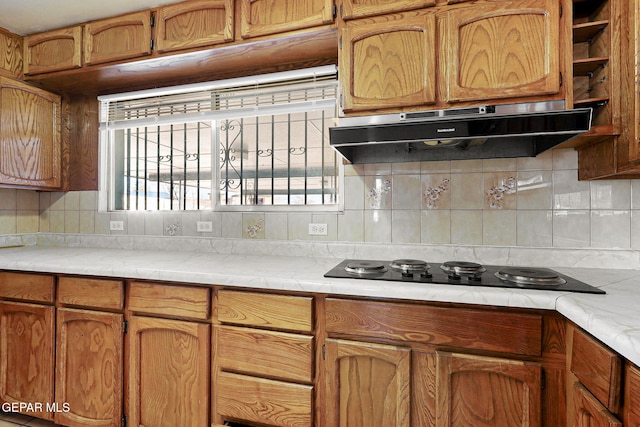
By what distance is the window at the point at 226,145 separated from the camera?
209cm

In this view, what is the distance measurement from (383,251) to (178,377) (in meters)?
1.20

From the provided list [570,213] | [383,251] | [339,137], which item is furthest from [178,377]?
[570,213]

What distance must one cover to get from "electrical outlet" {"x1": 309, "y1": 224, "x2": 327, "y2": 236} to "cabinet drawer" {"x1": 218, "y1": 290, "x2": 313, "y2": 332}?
2.26 feet

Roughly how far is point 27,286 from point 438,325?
2090mm

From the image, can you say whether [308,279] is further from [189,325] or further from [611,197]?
[611,197]

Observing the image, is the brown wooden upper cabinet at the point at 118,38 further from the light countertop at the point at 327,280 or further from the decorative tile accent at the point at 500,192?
the decorative tile accent at the point at 500,192

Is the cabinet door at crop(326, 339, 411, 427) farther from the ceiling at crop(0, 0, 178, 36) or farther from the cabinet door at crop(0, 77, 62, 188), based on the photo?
the cabinet door at crop(0, 77, 62, 188)

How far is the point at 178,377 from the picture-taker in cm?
152

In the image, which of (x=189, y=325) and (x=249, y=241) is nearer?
(x=189, y=325)

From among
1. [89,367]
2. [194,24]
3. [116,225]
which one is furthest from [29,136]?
[89,367]

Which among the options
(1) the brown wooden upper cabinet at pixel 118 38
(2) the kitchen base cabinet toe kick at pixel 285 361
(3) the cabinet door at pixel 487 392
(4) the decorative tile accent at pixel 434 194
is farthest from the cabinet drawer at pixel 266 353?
(1) the brown wooden upper cabinet at pixel 118 38

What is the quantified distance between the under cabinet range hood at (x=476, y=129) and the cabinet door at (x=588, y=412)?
90cm

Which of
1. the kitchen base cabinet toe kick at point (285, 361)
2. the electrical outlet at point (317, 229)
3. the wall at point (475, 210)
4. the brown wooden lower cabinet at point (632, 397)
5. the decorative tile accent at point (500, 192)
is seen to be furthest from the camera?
the electrical outlet at point (317, 229)

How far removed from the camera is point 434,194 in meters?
1.83
